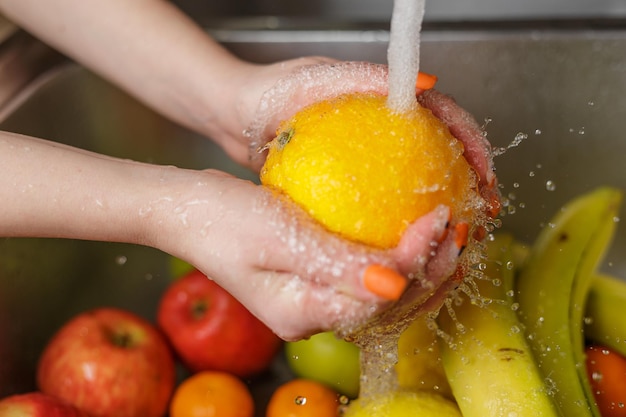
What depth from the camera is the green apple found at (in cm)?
77

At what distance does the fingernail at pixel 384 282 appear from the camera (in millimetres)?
432

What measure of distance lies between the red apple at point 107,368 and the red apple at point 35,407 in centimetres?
5

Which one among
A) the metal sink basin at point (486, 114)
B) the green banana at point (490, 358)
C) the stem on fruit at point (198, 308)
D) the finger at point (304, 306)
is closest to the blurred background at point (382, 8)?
the metal sink basin at point (486, 114)

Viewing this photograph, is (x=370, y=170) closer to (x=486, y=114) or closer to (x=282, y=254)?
(x=282, y=254)

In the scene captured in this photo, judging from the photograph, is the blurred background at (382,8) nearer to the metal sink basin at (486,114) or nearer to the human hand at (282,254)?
the metal sink basin at (486,114)

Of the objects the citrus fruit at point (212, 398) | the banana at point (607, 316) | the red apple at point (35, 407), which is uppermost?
the banana at point (607, 316)

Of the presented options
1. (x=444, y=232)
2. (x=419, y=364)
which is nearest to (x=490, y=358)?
(x=419, y=364)

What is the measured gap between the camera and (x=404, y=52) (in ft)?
1.61

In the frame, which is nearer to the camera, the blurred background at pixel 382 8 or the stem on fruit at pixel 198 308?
the stem on fruit at pixel 198 308

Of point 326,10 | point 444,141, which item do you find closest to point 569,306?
point 444,141

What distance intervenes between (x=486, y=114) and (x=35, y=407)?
676 mm

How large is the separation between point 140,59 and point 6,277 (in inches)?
12.0

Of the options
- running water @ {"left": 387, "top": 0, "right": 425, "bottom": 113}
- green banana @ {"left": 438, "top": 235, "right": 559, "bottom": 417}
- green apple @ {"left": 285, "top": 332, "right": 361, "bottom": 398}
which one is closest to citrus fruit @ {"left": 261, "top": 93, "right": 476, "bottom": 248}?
running water @ {"left": 387, "top": 0, "right": 425, "bottom": 113}

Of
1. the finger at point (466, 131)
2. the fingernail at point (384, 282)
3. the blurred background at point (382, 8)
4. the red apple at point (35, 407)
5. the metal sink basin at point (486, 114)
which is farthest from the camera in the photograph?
the blurred background at point (382, 8)
